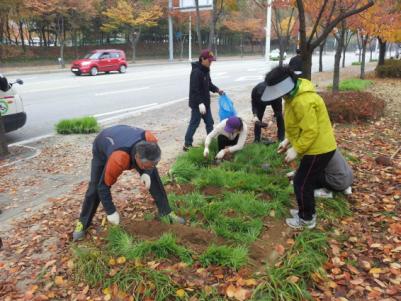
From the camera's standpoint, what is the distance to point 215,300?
9.29ft

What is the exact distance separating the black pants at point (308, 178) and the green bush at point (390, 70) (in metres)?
16.0

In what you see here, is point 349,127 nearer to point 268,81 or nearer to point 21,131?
point 268,81

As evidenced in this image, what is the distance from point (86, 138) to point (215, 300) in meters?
5.38

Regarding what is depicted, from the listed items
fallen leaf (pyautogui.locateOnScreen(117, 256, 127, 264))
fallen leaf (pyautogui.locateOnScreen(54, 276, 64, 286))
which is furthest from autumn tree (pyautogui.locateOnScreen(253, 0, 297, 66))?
fallen leaf (pyautogui.locateOnScreen(54, 276, 64, 286))

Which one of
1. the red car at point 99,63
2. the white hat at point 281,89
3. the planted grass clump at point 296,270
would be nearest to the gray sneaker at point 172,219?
the planted grass clump at point 296,270

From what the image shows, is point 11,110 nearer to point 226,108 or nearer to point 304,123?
point 226,108

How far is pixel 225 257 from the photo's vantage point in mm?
3203

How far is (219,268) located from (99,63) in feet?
69.7

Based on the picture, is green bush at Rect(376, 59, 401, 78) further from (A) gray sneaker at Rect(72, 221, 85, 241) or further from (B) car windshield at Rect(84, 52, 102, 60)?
(A) gray sneaker at Rect(72, 221, 85, 241)

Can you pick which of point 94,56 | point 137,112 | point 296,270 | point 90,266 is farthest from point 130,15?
point 296,270

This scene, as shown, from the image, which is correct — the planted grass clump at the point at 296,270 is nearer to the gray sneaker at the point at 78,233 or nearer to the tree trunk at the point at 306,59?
the gray sneaker at the point at 78,233

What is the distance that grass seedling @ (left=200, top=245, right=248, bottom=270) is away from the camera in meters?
3.16

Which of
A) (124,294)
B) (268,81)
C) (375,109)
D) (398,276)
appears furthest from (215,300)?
(375,109)

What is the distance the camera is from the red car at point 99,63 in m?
21.8
